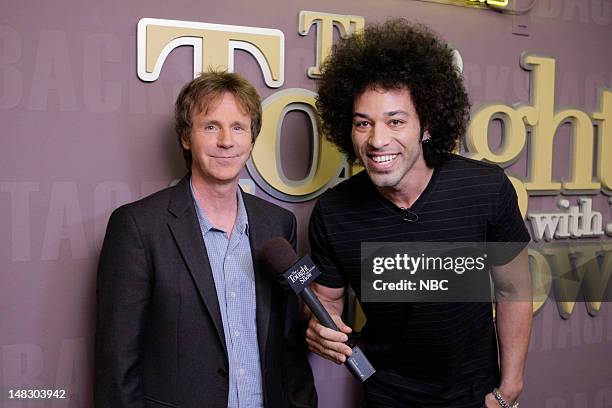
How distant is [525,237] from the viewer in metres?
1.83

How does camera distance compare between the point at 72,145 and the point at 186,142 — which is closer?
the point at 186,142

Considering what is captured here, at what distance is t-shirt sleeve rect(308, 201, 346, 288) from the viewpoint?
70.8 inches

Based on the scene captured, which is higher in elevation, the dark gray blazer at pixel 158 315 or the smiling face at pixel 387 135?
the smiling face at pixel 387 135

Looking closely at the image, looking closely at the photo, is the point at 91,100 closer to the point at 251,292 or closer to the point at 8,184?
the point at 8,184

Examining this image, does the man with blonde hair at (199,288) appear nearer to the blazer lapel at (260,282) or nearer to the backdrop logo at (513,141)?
the blazer lapel at (260,282)

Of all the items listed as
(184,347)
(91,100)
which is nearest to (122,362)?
(184,347)

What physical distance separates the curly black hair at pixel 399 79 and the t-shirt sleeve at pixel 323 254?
0.78 ft

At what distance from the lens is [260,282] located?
1.63 m

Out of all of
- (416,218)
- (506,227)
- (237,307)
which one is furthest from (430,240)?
(237,307)

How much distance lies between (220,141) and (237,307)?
43 cm

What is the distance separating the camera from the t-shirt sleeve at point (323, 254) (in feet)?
5.90

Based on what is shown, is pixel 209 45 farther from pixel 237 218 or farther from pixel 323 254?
pixel 323 254

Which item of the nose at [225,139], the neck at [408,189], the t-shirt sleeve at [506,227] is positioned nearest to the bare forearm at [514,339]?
the t-shirt sleeve at [506,227]

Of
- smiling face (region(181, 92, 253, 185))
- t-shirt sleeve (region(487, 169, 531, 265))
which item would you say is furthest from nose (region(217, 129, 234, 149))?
t-shirt sleeve (region(487, 169, 531, 265))
